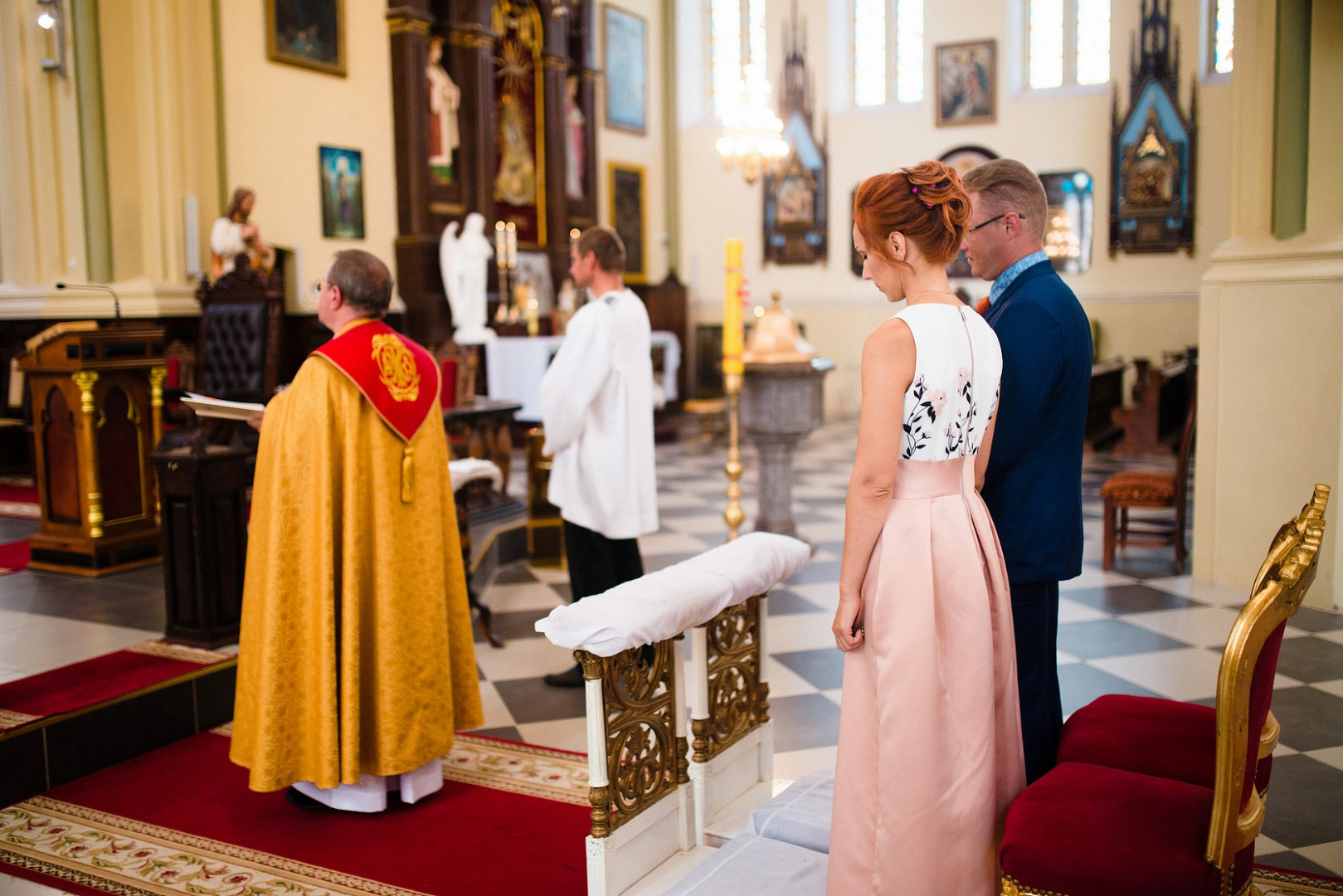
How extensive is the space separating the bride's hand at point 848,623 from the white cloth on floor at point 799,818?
1.85ft

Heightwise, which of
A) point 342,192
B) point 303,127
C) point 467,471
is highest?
point 303,127

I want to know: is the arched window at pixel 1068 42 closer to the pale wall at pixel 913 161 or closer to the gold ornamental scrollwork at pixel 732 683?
the pale wall at pixel 913 161

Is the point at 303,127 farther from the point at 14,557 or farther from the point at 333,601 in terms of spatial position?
the point at 333,601

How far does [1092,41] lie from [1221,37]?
149 cm

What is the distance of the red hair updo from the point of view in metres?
1.90

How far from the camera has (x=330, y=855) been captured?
9.34ft

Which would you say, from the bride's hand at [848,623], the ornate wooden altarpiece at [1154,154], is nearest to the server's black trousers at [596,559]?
the bride's hand at [848,623]

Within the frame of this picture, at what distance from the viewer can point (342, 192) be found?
33.9 feet

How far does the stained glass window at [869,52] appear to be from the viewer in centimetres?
1487

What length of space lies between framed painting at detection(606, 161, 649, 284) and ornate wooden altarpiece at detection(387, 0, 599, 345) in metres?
0.87

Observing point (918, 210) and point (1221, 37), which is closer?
point (918, 210)

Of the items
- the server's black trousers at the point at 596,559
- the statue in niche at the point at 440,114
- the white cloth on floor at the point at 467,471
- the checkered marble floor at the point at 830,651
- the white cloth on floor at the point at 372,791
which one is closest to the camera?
the white cloth on floor at the point at 372,791

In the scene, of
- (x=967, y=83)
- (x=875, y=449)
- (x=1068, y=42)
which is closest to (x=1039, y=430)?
(x=875, y=449)

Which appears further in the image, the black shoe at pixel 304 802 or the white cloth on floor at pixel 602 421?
the white cloth on floor at pixel 602 421
